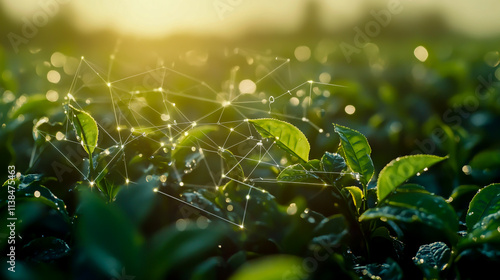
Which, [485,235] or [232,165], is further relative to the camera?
[232,165]

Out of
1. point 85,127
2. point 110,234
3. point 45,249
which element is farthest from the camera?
point 85,127

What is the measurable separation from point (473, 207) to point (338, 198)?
1.13ft

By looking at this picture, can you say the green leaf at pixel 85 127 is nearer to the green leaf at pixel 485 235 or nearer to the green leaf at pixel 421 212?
the green leaf at pixel 421 212

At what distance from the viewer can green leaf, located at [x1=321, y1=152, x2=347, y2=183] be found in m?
1.14

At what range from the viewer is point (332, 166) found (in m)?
1.14

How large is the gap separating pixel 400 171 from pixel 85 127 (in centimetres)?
84

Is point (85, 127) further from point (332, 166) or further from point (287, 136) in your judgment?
point (332, 166)

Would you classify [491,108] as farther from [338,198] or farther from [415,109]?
[338,198]

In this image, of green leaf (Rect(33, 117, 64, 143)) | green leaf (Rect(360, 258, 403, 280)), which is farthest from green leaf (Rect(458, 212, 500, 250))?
green leaf (Rect(33, 117, 64, 143))

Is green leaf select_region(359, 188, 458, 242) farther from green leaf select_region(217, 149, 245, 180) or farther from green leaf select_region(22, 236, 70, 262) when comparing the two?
green leaf select_region(22, 236, 70, 262)

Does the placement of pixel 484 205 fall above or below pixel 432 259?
above

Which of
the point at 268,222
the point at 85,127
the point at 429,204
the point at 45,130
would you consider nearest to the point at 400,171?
the point at 429,204

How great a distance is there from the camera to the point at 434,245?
1.08 meters

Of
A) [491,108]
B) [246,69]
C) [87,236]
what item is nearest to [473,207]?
[87,236]
